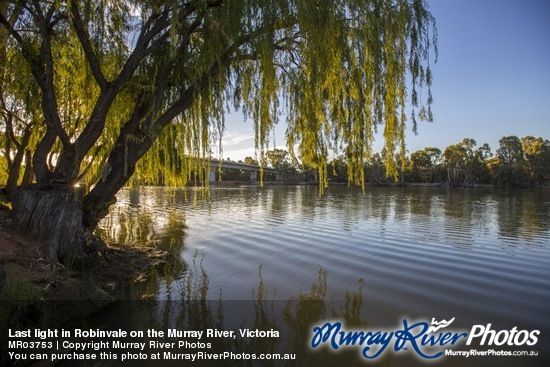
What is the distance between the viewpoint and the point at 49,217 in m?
5.50

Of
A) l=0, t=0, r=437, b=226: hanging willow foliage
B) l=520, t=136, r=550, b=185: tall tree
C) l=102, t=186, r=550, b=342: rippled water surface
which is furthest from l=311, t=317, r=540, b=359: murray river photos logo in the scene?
l=520, t=136, r=550, b=185: tall tree

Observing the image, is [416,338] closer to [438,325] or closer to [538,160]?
[438,325]

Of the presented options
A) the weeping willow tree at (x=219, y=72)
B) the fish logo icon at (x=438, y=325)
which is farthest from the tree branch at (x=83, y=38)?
the fish logo icon at (x=438, y=325)

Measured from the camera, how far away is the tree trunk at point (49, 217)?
213 inches

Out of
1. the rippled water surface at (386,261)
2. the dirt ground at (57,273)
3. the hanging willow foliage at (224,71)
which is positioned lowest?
the rippled water surface at (386,261)

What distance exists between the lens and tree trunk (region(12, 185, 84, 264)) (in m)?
5.40

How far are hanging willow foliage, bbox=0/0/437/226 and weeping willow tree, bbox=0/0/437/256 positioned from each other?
2 cm

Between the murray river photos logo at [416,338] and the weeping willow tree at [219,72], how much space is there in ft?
10.3

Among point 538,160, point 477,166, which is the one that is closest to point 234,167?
point 477,166

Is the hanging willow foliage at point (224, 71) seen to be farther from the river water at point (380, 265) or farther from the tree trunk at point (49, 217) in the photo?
the river water at point (380, 265)

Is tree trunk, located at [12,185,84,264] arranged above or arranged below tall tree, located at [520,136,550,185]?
below

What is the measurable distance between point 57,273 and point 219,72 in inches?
174

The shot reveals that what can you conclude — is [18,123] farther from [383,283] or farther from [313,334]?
[383,283]

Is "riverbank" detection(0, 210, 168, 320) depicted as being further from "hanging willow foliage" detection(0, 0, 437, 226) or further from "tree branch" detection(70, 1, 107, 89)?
"tree branch" detection(70, 1, 107, 89)
